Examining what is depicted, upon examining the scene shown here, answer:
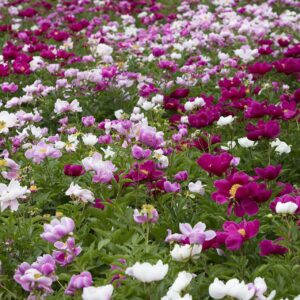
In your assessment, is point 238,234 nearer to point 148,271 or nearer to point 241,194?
point 241,194

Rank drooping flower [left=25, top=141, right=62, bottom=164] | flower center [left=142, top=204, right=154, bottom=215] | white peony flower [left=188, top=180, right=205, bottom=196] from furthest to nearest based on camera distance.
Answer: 1. drooping flower [left=25, top=141, right=62, bottom=164]
2. white peony flower [left=188, top=180, right=205, bottom=196]
3. flower center [left=142, top=204, right=154, bottom=215]

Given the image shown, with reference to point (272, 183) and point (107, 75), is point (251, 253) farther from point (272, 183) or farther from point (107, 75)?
point (107, 75)

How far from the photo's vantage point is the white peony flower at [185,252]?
2.55 metres

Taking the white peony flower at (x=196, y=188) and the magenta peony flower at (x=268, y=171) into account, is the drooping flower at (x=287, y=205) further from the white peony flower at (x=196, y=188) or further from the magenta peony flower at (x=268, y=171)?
the white peony flower at (x=196, y=188)

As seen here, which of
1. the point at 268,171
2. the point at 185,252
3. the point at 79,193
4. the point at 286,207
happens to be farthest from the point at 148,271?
the point at 268,171

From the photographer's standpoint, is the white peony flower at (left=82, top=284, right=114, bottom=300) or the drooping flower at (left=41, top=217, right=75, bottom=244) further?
the drooping flower at (left=41, top=217, right=75, bottom=244)

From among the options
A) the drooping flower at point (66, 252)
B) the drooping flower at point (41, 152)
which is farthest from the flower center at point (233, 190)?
the drooping flower at point (41, 152)

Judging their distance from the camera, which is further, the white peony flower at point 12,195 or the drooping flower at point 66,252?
the white peony flower at point 12,195

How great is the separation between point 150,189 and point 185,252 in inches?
38.3

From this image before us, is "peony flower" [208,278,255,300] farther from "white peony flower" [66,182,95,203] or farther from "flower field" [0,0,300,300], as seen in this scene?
"white peony flower" [66,182,95,203]

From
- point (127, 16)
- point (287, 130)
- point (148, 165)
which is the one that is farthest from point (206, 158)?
point (127, 16)

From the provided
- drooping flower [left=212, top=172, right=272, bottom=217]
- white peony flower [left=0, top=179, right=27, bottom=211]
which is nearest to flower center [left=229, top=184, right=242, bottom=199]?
drooping flower [left=212, top=172, right=272, bottom=217]

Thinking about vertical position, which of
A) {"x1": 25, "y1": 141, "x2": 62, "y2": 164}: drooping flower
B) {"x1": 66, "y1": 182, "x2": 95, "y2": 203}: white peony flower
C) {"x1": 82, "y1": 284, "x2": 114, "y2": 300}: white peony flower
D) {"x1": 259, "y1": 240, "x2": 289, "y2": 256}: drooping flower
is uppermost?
{"x1": 82, "y1": 284, "x2": 114, "y2": 300}: white peony flower

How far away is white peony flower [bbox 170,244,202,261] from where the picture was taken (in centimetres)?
255
